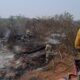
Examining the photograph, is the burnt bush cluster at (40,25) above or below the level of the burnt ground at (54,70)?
above

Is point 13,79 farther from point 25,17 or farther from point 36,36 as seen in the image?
point 25,17

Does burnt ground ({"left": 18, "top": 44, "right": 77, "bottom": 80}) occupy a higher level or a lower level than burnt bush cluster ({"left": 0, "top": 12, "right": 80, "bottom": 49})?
lower

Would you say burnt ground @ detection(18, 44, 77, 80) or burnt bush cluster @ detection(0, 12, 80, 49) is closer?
burnt ground @ detection(18, 44, 77, 80)

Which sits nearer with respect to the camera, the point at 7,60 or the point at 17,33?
the point at 7,60

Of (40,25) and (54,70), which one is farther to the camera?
(40,25)

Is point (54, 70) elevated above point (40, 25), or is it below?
below

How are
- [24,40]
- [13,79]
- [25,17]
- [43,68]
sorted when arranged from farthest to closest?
[25,17], [24,40], [43,68], [13,79]

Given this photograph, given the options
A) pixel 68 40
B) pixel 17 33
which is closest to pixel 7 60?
pixel 68 40

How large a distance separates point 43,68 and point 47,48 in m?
0.84

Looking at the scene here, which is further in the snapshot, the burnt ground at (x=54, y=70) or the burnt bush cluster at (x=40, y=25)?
the burnt bush cluster at (x=40, y=25)

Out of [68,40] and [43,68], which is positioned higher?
[68,40]

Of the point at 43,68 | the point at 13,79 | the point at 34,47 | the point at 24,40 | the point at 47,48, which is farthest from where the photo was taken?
the point at 24,40

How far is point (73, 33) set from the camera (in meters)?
9.48

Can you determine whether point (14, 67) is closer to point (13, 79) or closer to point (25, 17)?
point (13, 79)
